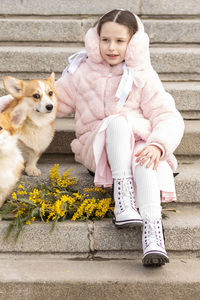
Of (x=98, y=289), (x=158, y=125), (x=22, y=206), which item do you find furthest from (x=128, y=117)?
(x=98, y=289)

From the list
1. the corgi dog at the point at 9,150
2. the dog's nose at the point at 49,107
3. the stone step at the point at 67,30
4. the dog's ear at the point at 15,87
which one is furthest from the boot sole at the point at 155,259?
the stone step at the point at 67,30

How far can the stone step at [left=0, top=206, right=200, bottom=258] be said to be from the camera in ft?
8.64

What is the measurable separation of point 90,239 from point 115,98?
0.98 m

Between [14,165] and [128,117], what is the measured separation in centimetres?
82

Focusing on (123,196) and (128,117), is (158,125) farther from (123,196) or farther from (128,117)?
(123,196)

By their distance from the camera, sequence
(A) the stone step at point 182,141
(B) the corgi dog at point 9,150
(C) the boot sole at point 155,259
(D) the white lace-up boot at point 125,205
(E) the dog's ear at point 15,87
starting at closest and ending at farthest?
(C) the boot sole at point 155,259
(D) the white lace-up boot at point 125,205
(B) the corgi dog at point 9,150
(E) the dog's ear at point 15,87
(A) the stone step at point 182,141

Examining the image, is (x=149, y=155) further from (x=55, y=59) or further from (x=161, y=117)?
(x=55, y=59)

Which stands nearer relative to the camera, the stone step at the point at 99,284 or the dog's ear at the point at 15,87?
the stone step at the point at 99,284

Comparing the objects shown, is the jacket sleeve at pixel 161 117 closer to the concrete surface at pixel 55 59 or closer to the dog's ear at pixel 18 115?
the dog's ear at pixel 18 115

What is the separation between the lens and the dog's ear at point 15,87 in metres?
2.92

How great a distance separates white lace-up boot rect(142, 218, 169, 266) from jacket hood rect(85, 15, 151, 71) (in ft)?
3.65

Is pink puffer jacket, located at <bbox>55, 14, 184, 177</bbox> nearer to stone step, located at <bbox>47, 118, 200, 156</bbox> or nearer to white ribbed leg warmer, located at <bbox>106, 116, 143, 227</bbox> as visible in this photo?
white ribbed leg warmer, located at <bbox>106, 116, 143, 227</bbox>

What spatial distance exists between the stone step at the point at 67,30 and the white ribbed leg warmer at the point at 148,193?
2350 millimetres

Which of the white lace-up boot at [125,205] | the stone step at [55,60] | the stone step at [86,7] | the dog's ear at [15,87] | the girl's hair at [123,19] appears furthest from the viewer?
the stone step at [86,7]
